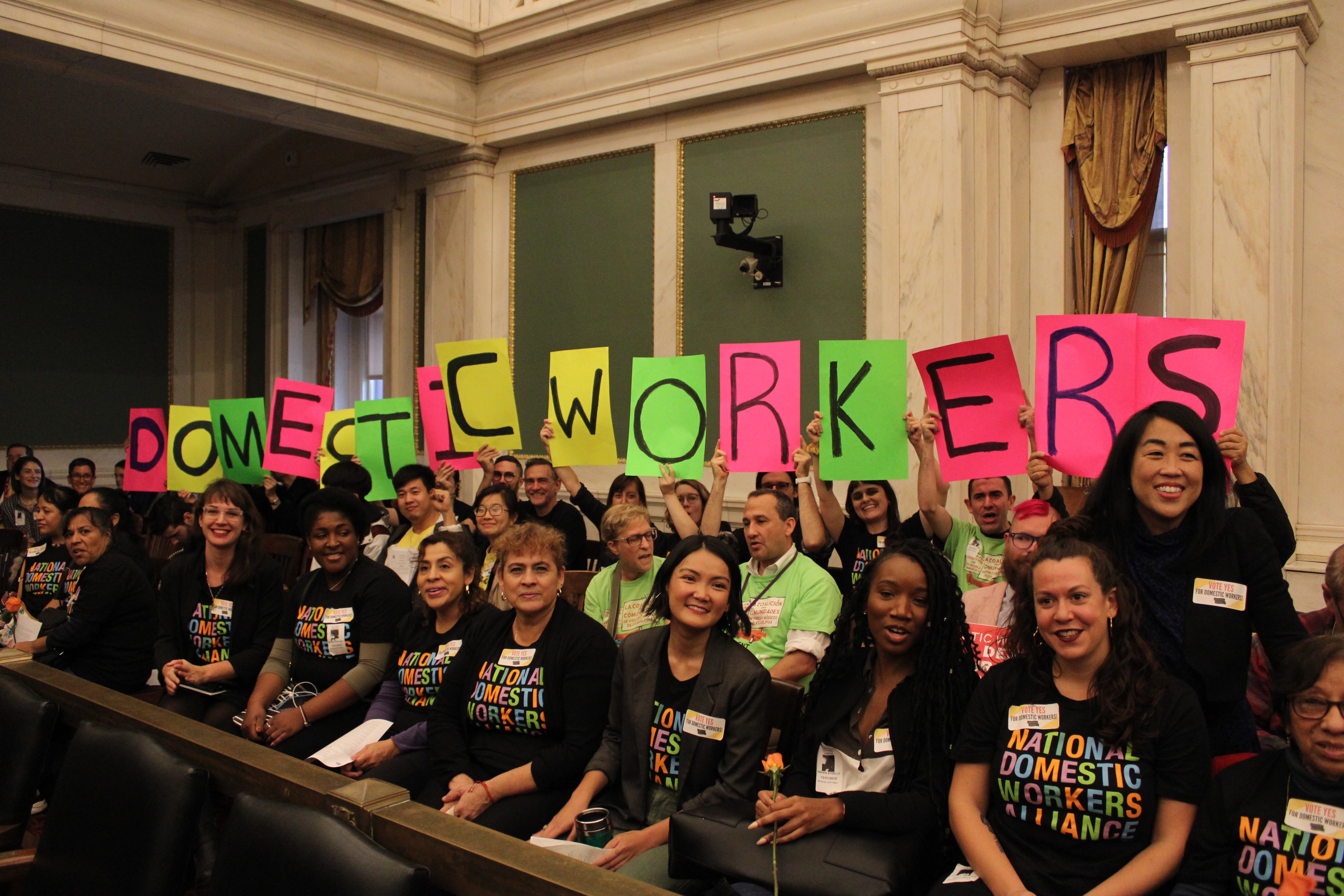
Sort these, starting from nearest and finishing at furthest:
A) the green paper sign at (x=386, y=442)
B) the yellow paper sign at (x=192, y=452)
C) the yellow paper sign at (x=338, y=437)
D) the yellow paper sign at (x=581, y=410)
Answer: the yellow paper sign at (x=581, y=410)
the green paper sign at (x=386, y=442)
the yellow paper sign at (x=338, y=437)
the yellow paper sign at (x=192, y=452)

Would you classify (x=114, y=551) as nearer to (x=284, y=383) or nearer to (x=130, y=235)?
(x=284, y=383)

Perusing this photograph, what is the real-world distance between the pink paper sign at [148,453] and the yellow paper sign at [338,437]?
1022 millimetres

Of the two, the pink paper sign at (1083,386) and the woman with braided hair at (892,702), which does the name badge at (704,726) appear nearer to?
the woman with braided hair at (892,702)

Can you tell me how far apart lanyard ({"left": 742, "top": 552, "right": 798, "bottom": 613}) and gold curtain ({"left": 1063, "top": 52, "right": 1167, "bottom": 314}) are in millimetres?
3203

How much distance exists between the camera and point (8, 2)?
5867 mm

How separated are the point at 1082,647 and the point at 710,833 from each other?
2.85 feet

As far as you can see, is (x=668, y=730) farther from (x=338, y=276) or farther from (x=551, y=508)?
(x=338, y=276)

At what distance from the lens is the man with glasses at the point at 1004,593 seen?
310 centimetres

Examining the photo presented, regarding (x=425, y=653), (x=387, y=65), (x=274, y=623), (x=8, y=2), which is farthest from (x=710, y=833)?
(x=387, y=65)

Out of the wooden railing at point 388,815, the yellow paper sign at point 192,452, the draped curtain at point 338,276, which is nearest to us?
the wooden railing at point 388,815

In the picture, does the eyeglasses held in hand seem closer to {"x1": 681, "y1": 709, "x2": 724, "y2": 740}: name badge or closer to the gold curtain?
{"x1": 681, "y1": 709, "x2": 724, "y2": 740}: name badge

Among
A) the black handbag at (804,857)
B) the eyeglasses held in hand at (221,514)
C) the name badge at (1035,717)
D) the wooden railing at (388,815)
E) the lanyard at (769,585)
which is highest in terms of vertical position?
the eyeglasses held in hand at (221,514)

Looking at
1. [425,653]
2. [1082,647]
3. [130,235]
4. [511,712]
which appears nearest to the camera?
[1082,647]

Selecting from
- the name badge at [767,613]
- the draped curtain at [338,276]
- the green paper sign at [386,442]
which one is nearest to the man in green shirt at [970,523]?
the name badge at [767,613]
